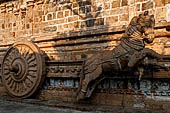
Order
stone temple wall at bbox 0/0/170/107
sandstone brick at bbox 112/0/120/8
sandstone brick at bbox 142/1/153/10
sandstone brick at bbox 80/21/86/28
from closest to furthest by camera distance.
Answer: stone temple wall at bbox 0/0/170/107, sandstone brick at bbox 142/1/153/10, sandstone brick at bbox 112/0/120/8, sandstone brick at bbox 80/21/86/28

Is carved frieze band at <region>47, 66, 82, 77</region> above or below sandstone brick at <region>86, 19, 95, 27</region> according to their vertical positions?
below

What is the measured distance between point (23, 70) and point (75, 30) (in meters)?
1.90

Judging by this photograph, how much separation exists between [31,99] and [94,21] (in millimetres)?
2822

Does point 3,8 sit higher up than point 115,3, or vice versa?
point 3,8

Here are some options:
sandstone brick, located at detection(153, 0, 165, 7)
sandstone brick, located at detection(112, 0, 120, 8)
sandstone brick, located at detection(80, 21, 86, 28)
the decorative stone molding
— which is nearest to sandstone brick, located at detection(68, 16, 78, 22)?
sandstone brick, located at detection(80, 21, 86, 28)

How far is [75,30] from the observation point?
5.39 metres

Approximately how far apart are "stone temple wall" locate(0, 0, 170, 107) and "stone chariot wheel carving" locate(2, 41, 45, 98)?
0.99 feet

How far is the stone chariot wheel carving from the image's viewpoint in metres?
4.87

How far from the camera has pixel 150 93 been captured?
12.6ft

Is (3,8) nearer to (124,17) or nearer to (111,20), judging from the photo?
(111,20)

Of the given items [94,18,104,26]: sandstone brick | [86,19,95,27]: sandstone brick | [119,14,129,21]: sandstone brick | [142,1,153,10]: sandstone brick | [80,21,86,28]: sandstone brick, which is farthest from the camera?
[80,21,86,28]: sandstone brick

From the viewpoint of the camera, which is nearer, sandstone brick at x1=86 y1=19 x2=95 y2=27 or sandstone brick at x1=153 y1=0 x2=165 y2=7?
sandstone brick at x1=153 y1=0 x2=165 y2=7

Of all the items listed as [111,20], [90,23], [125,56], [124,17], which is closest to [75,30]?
[90,23]

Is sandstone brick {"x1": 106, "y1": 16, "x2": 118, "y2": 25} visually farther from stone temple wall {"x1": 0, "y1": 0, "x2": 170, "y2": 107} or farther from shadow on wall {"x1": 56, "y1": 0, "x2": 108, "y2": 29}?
shadow on wall {"x1": 56, "y1": 0, "x2": 108, "y2": 29}
